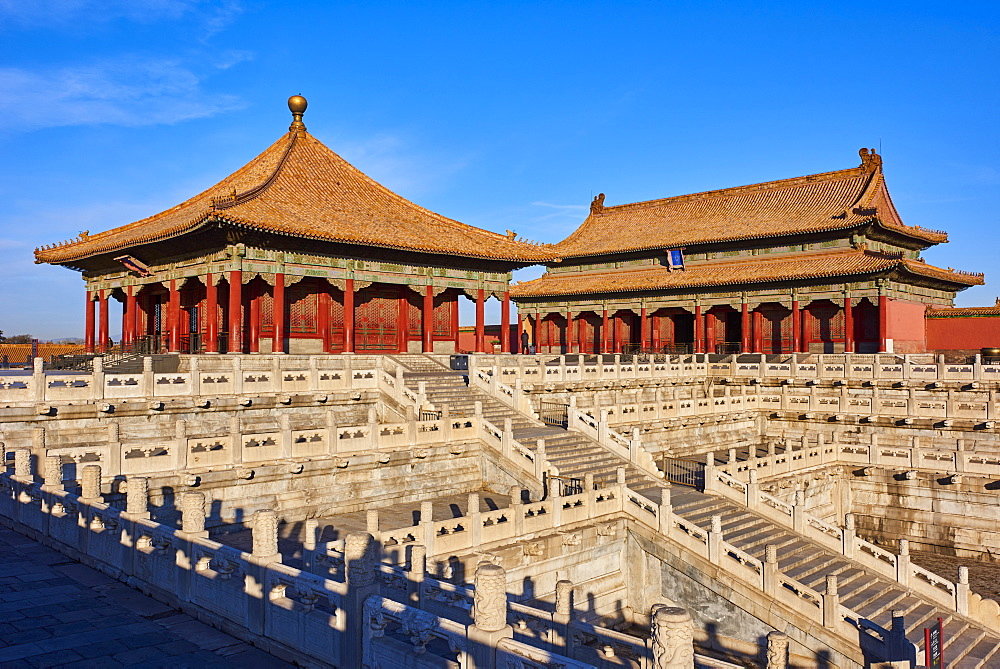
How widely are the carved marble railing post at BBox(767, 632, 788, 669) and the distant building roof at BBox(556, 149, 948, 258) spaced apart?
3020 cm

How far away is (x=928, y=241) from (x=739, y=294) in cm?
1005

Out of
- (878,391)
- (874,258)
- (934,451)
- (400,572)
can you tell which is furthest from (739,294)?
(400,572)

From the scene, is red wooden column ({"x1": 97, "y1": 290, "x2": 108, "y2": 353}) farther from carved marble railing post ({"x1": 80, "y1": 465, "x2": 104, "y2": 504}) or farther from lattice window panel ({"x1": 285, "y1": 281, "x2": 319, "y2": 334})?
carved marble railing post ({"x1": 80, "y1": 465, "x2": 104, "y2": 504})

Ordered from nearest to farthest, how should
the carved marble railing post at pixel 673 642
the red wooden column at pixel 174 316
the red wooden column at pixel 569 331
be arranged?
the carved marble railing post at pixel 673 642 → the red wooden column at pixel 174 316 → the red wooden column at pixel 569 331

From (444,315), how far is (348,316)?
6.36 meters

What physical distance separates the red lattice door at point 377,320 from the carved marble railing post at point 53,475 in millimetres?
16692

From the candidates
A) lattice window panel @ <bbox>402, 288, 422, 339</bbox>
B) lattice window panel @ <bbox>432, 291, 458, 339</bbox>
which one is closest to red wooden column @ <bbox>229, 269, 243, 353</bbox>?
lattice window panel @ <bbox>402, 288, 422, 339</bbox>

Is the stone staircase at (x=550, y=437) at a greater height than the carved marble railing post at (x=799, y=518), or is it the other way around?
the stone staircase at (x=550, y=437)

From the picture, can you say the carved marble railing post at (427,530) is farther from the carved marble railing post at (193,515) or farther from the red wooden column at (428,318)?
the red wooden column at (428,318)

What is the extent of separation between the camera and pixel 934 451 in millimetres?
23719

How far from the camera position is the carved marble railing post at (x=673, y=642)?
5637mm

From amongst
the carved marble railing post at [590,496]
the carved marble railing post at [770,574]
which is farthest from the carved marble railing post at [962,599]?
the carved marble railing post at [590,496]

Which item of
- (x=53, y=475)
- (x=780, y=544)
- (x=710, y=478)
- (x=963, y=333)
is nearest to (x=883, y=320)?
(x=963, y=333)

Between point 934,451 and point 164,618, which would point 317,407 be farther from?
point 934,451
